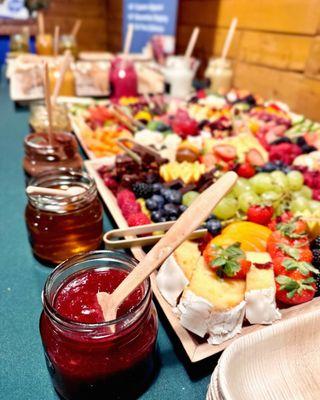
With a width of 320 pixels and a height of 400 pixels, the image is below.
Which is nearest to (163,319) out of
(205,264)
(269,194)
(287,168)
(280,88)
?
(205,264)

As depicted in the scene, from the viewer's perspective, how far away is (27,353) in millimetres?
652

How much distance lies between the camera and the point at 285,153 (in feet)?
4.52

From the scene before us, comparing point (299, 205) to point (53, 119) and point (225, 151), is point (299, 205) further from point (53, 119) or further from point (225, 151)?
point (53, 119)

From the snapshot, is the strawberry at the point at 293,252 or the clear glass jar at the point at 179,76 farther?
the clear glass jar at the point at 179,76

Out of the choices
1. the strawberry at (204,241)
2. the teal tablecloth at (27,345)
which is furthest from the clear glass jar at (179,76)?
the strawberry at (204,241)

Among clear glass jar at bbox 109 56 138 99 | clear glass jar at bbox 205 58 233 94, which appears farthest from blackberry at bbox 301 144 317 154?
clear glass jar at bbox 109 56 138 99

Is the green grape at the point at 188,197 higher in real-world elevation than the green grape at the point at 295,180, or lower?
lower

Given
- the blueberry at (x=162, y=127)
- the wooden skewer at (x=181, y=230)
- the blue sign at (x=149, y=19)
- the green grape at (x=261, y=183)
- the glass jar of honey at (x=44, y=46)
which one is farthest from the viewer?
the glass jar of honey at (x=44, y=46)

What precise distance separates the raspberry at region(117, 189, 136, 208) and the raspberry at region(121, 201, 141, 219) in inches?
0.5

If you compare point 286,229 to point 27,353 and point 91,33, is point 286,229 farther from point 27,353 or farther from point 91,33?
point 91,33

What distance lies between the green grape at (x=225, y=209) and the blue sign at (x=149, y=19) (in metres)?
2.02

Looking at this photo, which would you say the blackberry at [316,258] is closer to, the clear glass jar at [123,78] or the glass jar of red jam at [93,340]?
the glass jar of red jam at [93,340]

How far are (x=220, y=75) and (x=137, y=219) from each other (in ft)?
5.70

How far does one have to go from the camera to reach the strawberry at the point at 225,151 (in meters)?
1.30
